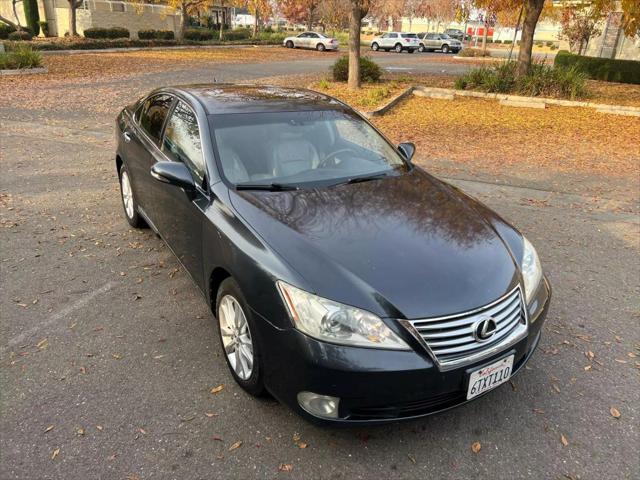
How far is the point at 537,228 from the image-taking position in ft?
18.6

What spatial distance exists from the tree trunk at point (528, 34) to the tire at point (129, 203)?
43.6ft

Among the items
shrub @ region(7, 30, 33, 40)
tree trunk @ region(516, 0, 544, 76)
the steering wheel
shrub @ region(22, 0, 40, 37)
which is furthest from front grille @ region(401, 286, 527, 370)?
shrub @ region(22, 0, 40, 37)

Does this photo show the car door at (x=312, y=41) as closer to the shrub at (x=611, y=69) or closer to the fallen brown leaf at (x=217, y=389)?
the shrub at (x=611, y=69)

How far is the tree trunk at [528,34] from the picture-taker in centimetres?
1463

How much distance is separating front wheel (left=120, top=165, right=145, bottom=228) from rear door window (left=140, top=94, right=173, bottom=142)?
67cm

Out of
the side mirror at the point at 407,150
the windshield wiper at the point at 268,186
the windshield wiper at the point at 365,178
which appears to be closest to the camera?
the windshield wiper at the point at 268,186

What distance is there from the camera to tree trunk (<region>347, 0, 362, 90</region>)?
1400 centimetres

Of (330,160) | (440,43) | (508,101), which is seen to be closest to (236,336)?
(330,160)

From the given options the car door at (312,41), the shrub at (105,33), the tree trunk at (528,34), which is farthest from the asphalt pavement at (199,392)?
the car door at (312,41)

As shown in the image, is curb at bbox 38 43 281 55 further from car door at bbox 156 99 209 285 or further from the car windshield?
the car windshield

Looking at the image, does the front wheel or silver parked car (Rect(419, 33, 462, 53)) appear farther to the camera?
silver parked car (Rect(419, 33, 462, 53))

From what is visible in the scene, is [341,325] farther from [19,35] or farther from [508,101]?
[19,35]

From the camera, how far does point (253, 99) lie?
159 inches

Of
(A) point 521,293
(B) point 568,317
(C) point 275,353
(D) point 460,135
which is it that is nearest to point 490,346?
(A) point 521,293
